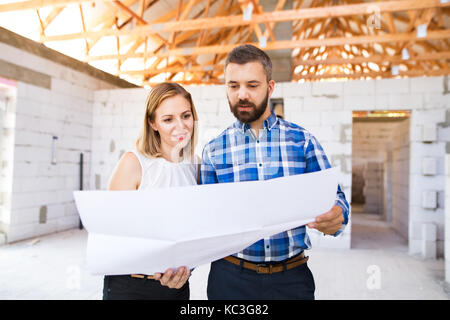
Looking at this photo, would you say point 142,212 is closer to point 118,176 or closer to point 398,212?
point 118,176

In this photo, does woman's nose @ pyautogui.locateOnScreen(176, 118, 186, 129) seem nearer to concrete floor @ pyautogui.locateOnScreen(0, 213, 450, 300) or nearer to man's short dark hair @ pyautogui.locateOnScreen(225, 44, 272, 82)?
man's short dark hair @ pyautogui.locateOnScreen(225, 44, 272, 82)

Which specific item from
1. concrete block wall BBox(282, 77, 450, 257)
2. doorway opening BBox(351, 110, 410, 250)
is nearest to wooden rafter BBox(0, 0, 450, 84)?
concrete block wall BBox(282, 77, 450, 257)

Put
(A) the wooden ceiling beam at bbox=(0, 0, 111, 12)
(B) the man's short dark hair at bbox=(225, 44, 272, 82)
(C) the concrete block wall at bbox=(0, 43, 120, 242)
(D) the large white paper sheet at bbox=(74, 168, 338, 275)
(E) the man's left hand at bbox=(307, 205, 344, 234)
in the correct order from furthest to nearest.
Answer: (C) the concrete block wall at bbox=(0, 43, 120, 242) < (A) the wooden ceiling beam at bbox=(0, 0, 111, 12) < (B) the man's short dark hair at bbox=(225, 44, 272, 82) < (E) the man's left hand at bbox=(307, 205, 344, 234) < (D) the large white paper sheet at bbox=(74, 168, 338, 275)

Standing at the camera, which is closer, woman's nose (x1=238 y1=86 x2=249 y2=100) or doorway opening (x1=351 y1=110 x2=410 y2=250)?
woman's nose (x1=238 y1=86 x2=249 y2=100)

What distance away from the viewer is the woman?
1.01 metres

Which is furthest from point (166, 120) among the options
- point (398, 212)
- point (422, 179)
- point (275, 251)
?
point (398, 212)

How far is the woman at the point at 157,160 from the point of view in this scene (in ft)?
3.30

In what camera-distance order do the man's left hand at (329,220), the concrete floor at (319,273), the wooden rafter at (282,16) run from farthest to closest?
the wooden rafter at (282,16) < the concrete floor at (319,273) < the man's left hand at (329,220)

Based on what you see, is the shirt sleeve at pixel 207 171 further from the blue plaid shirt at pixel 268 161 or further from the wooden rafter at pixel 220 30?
the wooden rafter at pixel 220 30

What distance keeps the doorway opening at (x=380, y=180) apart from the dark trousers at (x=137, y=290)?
4.25 meters

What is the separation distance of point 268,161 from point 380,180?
913cm

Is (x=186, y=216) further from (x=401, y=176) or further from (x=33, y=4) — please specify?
(x=401, y=176)

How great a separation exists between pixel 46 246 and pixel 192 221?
14.5 feet

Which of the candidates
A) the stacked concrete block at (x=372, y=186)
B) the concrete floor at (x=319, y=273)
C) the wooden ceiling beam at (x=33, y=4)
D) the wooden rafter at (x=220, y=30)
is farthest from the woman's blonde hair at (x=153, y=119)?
the stacked concrete block at (x=372, y=186)
